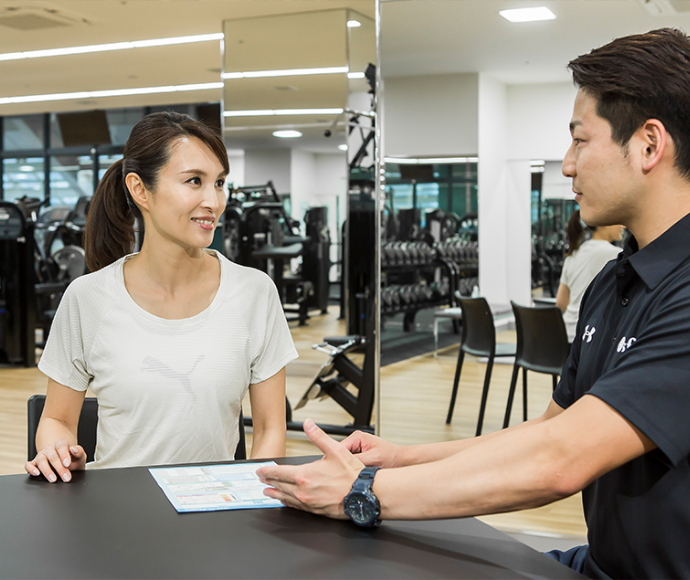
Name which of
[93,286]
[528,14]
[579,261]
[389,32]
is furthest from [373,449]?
[389,32]

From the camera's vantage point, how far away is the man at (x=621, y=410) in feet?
3.20

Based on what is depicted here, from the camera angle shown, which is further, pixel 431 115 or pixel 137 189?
pixel 431 115

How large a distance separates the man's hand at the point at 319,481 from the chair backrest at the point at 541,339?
3092mm

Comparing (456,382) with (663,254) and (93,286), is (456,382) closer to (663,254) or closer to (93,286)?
(93,286)

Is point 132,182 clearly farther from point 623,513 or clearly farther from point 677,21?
point 677,21

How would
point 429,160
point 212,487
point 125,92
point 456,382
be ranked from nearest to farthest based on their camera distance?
point 212,487 < point 456,382 < point 429,160 < point 125,92

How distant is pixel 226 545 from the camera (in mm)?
996

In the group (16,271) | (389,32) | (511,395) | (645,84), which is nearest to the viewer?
(645,84)

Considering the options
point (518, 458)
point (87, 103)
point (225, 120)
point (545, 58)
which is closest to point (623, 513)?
point (518, 458)

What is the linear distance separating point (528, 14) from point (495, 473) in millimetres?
3196

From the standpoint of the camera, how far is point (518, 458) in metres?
1.02

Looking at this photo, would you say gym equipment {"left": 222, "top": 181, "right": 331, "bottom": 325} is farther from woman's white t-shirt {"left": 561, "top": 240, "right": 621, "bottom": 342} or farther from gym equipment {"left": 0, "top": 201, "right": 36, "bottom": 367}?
gym equipment {"left": 0, "top": 201, "right": 36, "bottom": 367}

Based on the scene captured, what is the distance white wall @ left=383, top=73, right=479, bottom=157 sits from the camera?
486 cm

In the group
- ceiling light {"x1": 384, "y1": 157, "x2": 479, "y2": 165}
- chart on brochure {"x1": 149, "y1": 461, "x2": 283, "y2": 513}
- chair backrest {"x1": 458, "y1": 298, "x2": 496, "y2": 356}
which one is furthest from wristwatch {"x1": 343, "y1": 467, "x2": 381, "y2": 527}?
ceiling light {"x1": 384, "y1": 157, "x2": 479, "y2": 165}
